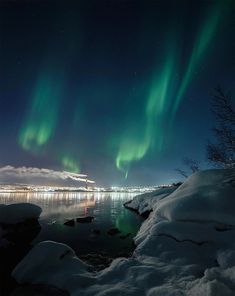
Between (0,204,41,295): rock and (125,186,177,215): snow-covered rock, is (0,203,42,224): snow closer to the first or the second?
(0,204,41,295): rock

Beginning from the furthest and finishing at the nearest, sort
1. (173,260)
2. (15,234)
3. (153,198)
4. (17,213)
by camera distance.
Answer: (153,198) → (17,213) → (15,234) → (173,260)

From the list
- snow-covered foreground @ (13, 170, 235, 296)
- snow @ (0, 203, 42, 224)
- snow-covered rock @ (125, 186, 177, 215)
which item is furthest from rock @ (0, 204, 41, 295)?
snow-covered rock @ (125, 186, 177, 215)

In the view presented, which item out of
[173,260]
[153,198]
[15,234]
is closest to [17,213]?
[15,234]

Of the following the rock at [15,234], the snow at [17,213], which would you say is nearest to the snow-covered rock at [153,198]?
the snow at [17,213]

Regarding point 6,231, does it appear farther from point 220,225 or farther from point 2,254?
point 220,225

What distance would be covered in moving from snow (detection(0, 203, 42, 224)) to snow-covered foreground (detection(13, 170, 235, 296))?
11.1 metres

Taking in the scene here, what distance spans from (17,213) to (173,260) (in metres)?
17.4

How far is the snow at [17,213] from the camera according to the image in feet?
71.0

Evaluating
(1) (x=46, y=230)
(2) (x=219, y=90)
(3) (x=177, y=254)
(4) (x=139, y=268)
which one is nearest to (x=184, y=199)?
(3) (x=177, y=254)

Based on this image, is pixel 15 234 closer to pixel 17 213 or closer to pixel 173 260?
pixel 17 213

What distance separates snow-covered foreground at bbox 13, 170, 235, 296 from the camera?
8516 millimetres

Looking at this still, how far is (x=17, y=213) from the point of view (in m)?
22.9

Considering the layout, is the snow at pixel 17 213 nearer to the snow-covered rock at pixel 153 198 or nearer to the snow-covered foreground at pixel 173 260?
the snow-covered foreground at pixel 173 260

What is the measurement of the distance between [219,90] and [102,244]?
53.3 ft
